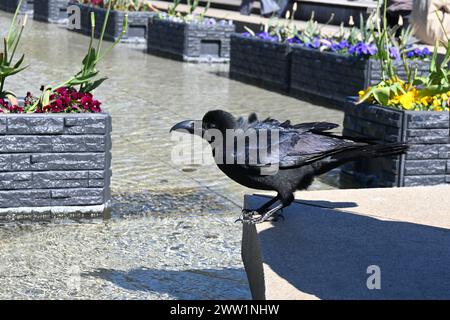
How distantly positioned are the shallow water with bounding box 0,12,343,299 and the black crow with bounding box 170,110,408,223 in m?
0.89

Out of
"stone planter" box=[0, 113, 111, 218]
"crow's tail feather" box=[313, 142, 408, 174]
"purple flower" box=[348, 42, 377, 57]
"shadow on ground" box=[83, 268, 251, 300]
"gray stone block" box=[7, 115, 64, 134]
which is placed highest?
"purple flower" box=[348, 42, 377, 57]

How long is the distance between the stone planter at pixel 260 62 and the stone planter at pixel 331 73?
258mm

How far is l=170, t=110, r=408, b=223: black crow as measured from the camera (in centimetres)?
486

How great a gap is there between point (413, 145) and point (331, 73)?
17.1 ft

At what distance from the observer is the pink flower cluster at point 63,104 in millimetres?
7180

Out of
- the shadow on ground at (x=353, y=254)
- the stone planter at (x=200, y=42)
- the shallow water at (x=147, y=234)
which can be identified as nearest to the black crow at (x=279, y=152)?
the shadow on ground at (x=353, y=254)

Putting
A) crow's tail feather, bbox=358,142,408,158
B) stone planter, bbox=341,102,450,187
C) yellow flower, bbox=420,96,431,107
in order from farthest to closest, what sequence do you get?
yellow flower, bbox=420,96,431,107 → stone planter, bbox=341,102,450,187 → crow's tail feather, bbox=358,142,408,158

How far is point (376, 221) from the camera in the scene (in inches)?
214

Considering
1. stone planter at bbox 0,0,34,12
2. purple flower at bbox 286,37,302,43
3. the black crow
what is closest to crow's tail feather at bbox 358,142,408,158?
the black crow

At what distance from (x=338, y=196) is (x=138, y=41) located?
1506 centimetres

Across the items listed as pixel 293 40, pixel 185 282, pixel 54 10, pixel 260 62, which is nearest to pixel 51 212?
pixel 185 282

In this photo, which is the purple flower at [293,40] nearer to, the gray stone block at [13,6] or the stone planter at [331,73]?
the stone planter at [331,73]

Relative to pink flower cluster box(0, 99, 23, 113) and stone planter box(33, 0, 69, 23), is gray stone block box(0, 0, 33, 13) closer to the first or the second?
stone planter box(33, 0, 69, 23)
